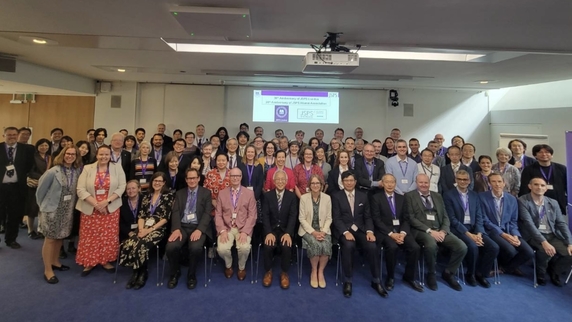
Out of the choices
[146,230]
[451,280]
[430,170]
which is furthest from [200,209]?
[430,170]

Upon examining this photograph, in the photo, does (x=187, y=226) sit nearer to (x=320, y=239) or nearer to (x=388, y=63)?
(x=320, y=239)

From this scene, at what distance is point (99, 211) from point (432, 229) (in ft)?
13.0

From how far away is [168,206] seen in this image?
10.4 feet

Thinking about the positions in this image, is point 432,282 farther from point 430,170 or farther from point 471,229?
point 430,170

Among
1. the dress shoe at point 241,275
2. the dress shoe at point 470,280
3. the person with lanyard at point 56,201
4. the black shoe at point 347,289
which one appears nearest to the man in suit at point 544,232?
the dress shoe at point 470,280

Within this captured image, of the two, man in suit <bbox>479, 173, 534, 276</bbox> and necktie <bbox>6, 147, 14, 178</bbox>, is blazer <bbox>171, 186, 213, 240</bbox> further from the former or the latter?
man in suit <bbox>479, 173, 534, 276</bbox>

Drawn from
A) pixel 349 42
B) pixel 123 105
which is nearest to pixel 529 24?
pixel 349 42

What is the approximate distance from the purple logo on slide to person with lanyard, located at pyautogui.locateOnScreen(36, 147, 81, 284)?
15.0 ft

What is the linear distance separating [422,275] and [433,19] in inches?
114

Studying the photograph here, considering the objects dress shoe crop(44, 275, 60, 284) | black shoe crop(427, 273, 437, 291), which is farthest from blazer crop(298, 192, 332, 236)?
dress shoe crop(44, 275, 60, 284)

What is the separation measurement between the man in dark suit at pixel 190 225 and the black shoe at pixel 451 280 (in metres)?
2.86

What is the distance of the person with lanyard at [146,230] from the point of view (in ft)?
9.36

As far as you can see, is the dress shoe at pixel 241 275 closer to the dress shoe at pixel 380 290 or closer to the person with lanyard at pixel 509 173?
the dress shoe at pixel 380 290

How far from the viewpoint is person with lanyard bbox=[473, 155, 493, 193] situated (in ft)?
11.8
